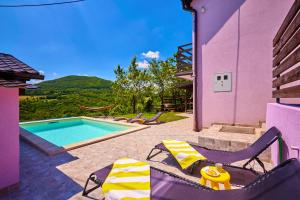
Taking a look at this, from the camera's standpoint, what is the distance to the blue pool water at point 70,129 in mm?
11180

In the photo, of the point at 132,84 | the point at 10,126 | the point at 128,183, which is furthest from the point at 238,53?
the point at 132,84

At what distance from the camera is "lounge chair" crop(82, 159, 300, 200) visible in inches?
63.2

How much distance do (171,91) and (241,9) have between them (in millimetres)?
15896

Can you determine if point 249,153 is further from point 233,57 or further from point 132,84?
point 132,84

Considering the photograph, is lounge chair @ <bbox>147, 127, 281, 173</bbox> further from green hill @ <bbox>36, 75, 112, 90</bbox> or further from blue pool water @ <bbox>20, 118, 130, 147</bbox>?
green hill @ <bbox>36, 75, 112, 90</bbox>

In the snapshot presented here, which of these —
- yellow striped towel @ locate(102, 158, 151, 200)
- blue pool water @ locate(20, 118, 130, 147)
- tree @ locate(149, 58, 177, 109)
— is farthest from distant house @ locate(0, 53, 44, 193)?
tree @ locate(149, 58, 177, 109)

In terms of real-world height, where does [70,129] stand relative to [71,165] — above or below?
below

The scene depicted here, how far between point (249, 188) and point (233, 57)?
7642mm

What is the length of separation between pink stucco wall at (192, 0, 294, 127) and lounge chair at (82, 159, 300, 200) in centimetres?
670

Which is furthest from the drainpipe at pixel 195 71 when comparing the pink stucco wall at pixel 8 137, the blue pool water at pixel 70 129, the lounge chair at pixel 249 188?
the pink stucco wall at pixel 8 137

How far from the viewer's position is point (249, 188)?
2.01m

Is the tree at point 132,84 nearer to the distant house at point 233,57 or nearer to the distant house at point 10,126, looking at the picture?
the distant house at point 233,57

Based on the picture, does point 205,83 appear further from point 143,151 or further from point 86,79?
point 86,79

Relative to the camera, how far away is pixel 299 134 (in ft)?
8.43
